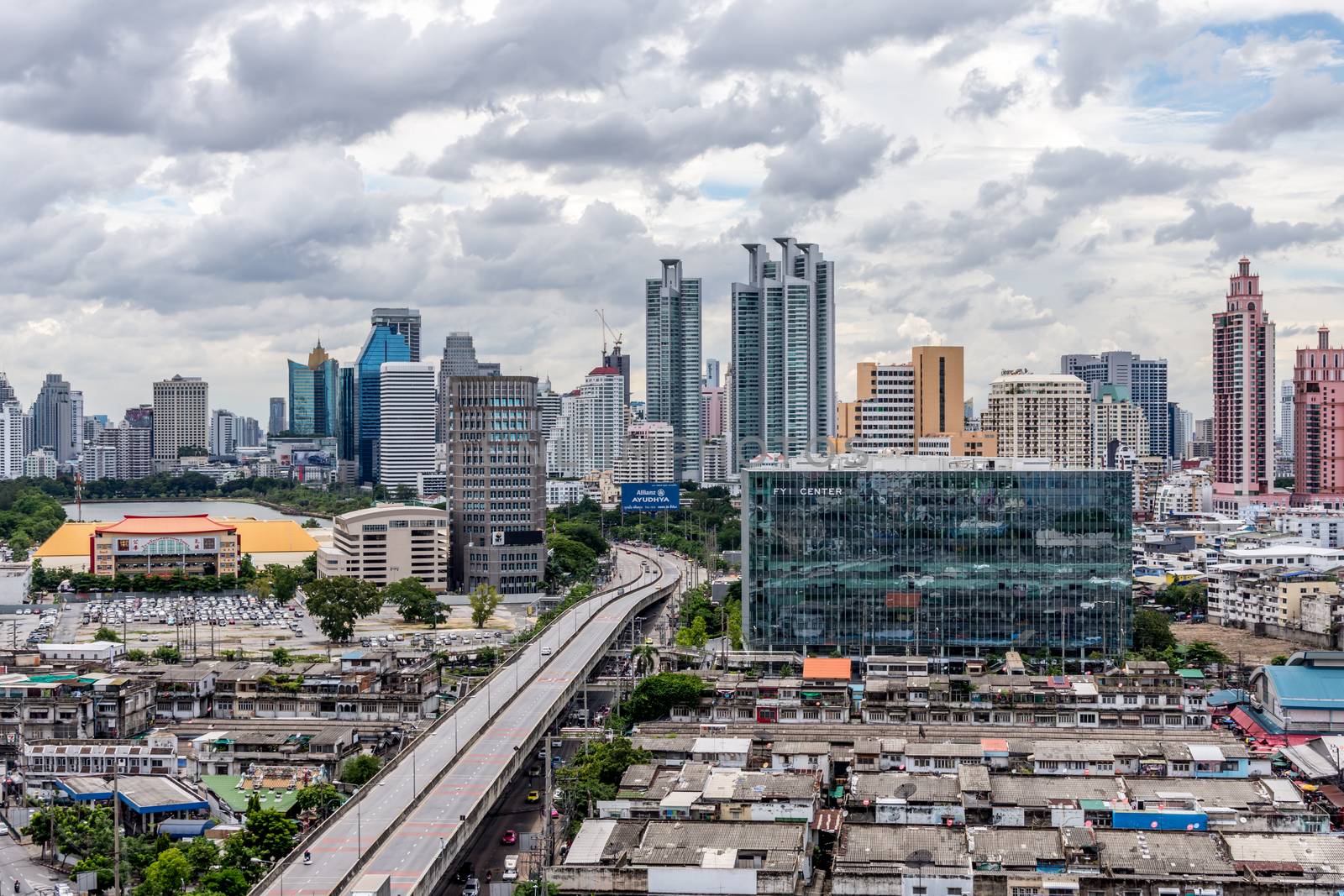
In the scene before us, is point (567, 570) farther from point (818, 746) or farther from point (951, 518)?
point (818, 746)

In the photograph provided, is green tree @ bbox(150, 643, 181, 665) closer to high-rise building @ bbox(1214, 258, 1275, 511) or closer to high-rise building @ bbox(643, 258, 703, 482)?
high-rise building @ bbox(1214, 258, 1275, 511)

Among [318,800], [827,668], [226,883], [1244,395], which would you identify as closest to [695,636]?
[827,668]

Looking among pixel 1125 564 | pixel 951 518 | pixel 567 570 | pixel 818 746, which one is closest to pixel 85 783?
pixel 818 746

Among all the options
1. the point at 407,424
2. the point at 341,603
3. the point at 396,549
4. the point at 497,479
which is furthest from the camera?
the point at 407,424

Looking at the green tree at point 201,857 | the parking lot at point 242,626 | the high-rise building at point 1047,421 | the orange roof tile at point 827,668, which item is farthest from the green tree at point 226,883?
the high-rise building at point 1047,421

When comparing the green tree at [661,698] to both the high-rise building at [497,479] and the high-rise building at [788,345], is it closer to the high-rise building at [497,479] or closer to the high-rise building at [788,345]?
the high-rise building at [497,479]

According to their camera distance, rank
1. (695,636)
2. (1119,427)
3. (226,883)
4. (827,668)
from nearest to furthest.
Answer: (226,883) < (827,668) < (695,636) < (1119,427)

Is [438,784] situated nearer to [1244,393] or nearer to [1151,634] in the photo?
[1151,634]
